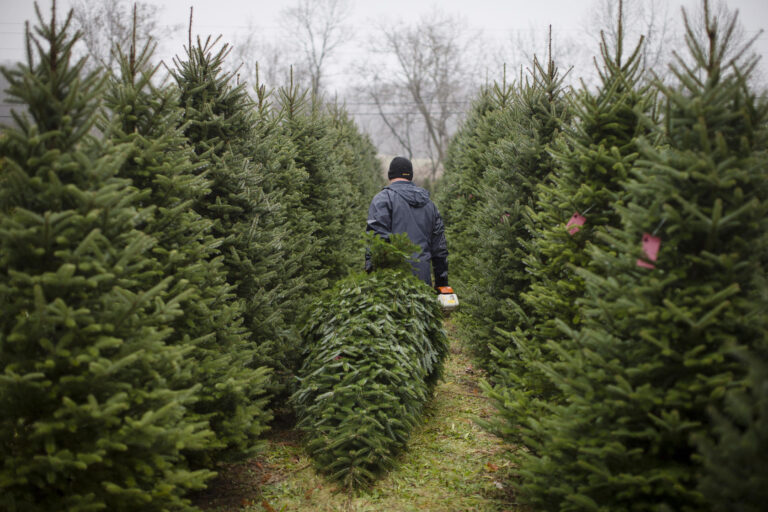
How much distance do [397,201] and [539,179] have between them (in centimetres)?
165

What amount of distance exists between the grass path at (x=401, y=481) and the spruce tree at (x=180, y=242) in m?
0.45

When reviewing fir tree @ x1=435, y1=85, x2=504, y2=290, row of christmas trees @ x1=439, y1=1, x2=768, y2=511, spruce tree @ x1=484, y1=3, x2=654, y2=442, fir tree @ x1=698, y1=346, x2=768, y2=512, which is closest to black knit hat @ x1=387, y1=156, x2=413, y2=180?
Answer: fir tree @ x1=435, y1=85, x2=504, y2=290

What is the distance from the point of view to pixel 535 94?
215 inches

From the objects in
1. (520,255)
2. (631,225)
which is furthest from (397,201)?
(631,225)

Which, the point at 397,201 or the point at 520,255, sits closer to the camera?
the point at 520,255

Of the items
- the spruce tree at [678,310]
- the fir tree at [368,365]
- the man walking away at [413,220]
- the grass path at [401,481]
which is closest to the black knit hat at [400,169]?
the man walking away at [413,220]

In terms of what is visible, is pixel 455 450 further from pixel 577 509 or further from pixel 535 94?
pixel 535 94

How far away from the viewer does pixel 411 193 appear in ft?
19.5

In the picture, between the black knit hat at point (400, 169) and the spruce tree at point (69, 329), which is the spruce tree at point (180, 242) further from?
the black knit hat at point (400, 169)

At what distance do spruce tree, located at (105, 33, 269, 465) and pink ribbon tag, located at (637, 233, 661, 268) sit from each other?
102 inches

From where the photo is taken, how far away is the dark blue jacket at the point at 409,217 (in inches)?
230

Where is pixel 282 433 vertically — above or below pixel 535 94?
below

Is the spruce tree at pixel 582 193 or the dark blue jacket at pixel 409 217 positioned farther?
the dark blue jacket at pixel 409 217

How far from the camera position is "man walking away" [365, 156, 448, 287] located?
584 cm
